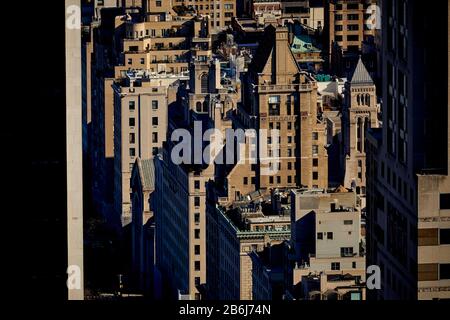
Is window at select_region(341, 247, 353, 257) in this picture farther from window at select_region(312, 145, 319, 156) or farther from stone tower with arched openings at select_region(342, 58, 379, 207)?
stone tower with arched openings at select_region(342, 58, 379, 207)

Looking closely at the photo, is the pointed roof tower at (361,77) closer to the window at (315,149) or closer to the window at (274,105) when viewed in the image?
the window at (315,149)

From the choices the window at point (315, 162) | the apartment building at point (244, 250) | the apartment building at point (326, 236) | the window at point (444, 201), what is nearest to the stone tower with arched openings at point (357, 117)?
the window at point (315, 162)

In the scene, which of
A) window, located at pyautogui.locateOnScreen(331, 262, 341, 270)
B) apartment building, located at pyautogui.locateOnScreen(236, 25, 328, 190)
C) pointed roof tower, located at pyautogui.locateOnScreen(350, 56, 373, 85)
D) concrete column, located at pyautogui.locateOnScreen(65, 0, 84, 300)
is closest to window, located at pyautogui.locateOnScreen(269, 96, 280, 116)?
apartment building, located at pyautogui.locateOnScreen(236, 25, 328, 190)

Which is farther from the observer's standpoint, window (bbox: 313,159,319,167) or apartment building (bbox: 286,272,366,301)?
window (bbox: 313,159,319,167)

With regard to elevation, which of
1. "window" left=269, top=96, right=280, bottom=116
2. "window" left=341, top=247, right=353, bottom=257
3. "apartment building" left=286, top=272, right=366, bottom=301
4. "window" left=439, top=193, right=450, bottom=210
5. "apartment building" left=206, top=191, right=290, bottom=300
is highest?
"window" left=439, top=193, right=450, bottom=210
